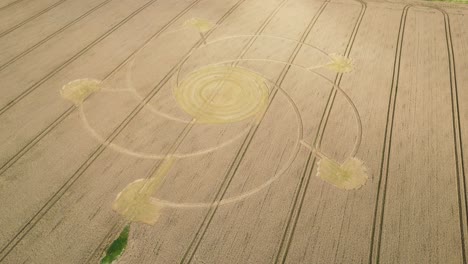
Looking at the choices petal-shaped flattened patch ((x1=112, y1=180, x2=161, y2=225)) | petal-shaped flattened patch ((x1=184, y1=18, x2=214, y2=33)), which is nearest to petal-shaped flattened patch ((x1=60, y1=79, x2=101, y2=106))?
petal-shaped flattened patch ((x1=112, y1=180, x2=161, y2=225))

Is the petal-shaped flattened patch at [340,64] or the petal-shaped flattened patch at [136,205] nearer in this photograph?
the petal-shaped flattened patch at [136,205]

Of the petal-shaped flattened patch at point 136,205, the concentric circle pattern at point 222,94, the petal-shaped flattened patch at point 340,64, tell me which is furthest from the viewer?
the petal-shaped flattened patch at point 340,64

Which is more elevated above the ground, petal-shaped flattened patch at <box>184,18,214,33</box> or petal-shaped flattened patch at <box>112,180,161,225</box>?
petal-shaped flattened patch at <box>184,18,214,33</box>

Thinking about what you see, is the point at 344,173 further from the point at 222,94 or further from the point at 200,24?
the point at 200,24

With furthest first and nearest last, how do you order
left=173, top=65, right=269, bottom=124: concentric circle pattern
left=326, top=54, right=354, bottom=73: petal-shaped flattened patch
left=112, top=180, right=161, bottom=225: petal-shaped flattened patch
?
left=326, top=54, right=354, bottom=73: petal-shaped flattened patch < left=173, top=65, right=269, bottom=124: concentric circle pattern < left=112, top=180, right=161, bottom=225: petal-shaped flattened patch

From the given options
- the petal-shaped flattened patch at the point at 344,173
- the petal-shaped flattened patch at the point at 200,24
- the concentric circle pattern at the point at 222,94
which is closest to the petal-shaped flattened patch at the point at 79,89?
the concentric circle pattern at the point at 222,94

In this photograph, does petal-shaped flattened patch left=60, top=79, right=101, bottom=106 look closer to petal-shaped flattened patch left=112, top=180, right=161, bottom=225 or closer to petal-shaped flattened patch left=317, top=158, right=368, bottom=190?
petal-shaped flattened patch left=112, top=180, right=161, bottom=225

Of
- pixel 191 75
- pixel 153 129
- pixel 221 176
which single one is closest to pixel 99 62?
pixel 191 75

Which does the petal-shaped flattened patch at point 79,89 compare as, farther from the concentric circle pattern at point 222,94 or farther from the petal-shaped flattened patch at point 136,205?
the petal-shaped flattened patch at point 136,205

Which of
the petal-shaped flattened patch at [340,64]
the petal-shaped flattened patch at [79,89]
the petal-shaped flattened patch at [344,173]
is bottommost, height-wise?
the petal-shaped flattened patch at [344,173]

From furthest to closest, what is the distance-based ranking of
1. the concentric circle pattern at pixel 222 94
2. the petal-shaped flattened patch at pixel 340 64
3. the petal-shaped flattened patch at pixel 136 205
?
the petal-shaped flattened patch at pixel 340 64
the concentric circle pattern at pixel 222 94
the petal-shaped flattened patch at pixel 136 205

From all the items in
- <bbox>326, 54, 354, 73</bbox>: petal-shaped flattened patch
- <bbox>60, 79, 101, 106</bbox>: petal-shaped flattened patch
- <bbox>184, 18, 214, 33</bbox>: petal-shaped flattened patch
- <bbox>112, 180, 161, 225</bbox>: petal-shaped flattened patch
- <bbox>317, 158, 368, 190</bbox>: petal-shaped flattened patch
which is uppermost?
<bbox>184, 18, 214, 33</bbox>: petal-shaped flattened patch
